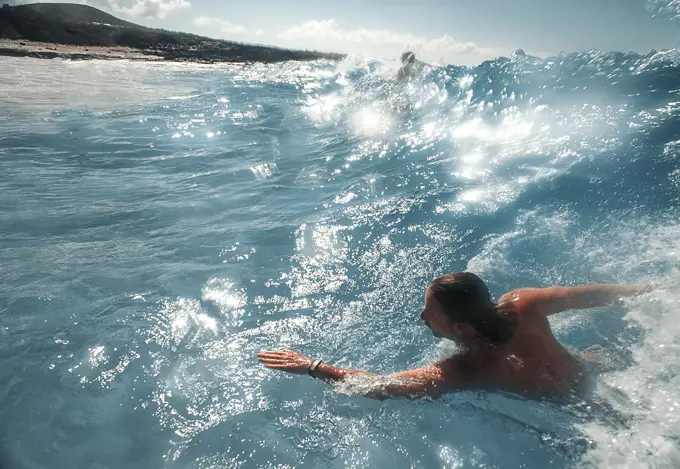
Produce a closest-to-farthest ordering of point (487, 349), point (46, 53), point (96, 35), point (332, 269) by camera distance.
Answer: point (487, 349) < point (332, 269) < point (46, 53) < point (96, 35)

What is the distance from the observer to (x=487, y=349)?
229 centimetres

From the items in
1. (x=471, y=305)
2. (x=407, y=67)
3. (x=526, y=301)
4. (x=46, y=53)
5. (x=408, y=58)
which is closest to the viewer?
(x=471, y=305)

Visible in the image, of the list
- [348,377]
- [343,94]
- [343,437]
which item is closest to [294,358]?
[348,377]

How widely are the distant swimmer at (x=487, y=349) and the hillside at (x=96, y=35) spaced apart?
107 ft

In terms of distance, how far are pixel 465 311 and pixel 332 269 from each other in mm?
1988

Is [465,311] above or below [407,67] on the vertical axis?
below

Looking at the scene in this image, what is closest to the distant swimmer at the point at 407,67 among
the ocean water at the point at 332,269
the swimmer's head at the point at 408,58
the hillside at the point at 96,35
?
the swimmer's head at the point at 408,58

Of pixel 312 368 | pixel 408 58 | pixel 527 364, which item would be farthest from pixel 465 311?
pixel 408 58

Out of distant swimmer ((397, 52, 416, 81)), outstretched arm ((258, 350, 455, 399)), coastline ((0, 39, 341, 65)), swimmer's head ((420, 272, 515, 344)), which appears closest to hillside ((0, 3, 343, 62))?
coastline ((0, 39, 341, 65))

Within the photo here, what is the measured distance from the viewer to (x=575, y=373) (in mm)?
2359

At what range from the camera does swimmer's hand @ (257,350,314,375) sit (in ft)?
8.55

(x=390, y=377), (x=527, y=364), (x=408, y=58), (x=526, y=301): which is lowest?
(x=390, y=377)

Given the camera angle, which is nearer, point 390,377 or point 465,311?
point 465,311

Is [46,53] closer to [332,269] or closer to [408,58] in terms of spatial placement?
[408,58]
